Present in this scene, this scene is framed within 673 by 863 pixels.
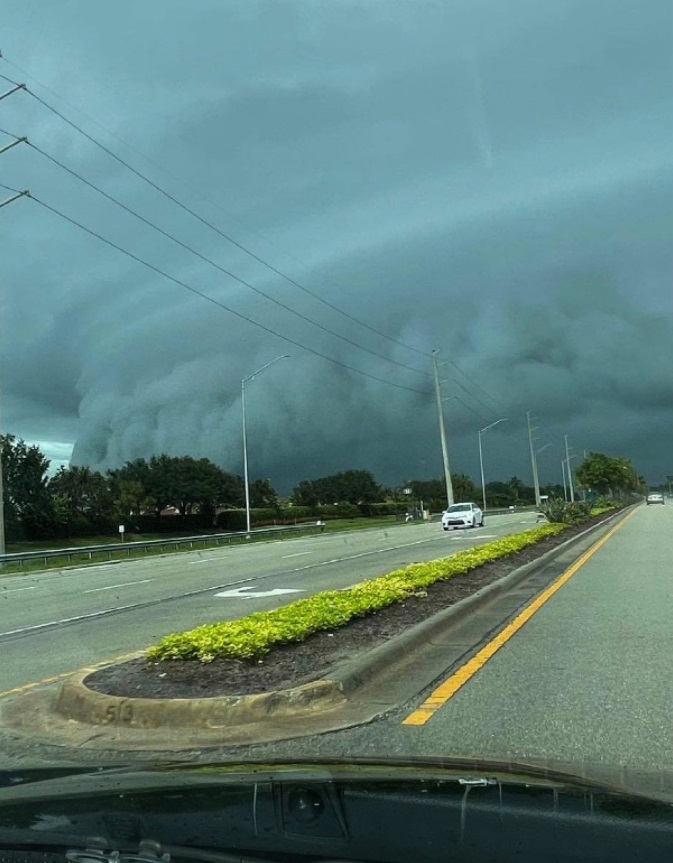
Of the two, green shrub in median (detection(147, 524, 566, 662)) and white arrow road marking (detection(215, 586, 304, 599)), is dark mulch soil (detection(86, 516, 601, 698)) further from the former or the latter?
white arrow road marking (detection(215, 586, 304, 599))

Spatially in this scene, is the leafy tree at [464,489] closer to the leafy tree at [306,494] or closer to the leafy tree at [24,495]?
the leafy tree at [306,494]

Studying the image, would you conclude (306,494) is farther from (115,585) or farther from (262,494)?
(115,585)

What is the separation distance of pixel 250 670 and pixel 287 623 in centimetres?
165

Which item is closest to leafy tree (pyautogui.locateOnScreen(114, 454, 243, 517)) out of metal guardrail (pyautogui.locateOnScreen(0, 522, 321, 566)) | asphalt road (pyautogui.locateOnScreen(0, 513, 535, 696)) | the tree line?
the tree line

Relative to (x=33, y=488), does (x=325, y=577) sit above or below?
below

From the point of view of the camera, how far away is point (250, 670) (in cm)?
800

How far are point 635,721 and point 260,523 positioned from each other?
80319mm

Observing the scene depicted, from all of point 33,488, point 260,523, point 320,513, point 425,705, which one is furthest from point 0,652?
point 320,513

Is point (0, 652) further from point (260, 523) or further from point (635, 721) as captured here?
point (260, 523)

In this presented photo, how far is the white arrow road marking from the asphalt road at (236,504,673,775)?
6.10 meters

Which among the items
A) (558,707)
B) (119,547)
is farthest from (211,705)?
(119,547)

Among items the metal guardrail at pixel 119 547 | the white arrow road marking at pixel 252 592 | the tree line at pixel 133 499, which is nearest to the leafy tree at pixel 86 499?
the tree line at pixel 133 499

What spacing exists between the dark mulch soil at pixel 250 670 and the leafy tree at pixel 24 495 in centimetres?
5923

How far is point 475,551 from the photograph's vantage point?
2094cm
